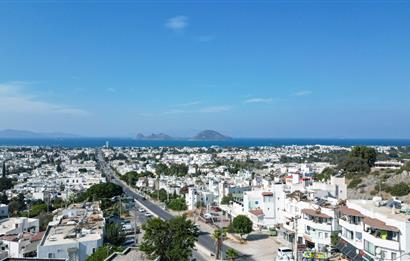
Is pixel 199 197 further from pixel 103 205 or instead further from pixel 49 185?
pixel 49 185

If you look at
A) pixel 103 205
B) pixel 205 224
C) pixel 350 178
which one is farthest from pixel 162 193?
pixel 350 178

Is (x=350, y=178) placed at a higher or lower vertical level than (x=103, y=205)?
higher

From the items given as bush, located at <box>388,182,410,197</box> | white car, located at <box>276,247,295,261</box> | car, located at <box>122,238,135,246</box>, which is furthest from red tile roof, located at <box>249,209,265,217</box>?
bush, located at <box>388,182,410,197</box>

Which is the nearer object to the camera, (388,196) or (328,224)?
(328,224)

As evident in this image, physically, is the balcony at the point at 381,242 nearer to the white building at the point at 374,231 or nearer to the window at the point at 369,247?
the white building at the point at 374,231

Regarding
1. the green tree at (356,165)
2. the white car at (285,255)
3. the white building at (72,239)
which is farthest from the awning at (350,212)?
the green tree at (356,165)
